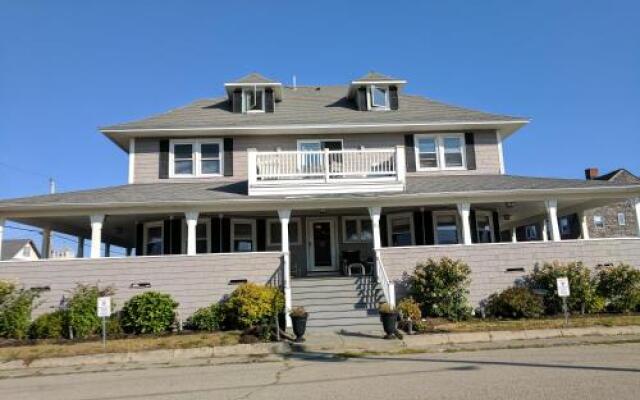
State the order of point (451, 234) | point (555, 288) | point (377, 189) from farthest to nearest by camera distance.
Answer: point (451, 234)
point (377, 189)
point (555, 288)

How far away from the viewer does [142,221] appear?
20.2 meters

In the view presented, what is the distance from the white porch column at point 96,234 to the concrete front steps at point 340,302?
6113mm

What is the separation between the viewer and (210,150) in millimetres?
20594

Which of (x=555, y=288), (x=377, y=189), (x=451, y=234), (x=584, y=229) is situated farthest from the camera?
(x=584, y=229)

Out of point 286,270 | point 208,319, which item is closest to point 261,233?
point 286,270

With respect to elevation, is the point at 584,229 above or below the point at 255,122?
below

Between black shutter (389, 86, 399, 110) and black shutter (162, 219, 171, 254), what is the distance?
10.1 metres

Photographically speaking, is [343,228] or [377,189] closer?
[377,189]

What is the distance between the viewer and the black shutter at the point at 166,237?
19656 mm

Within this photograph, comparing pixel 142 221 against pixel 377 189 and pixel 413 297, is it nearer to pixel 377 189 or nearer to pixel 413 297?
pixel 377 189

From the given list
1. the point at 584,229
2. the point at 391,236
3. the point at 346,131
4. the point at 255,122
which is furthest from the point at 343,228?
the point at 584,229

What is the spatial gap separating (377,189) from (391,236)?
2.96 meters

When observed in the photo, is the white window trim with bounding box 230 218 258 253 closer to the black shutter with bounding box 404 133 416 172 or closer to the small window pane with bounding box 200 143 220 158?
the small window pane with bounding box 200 143 220 158

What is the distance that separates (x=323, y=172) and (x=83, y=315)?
8.58 metres
